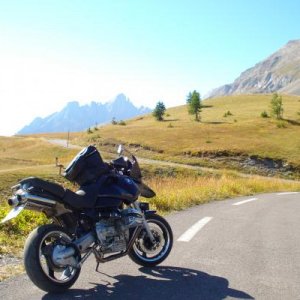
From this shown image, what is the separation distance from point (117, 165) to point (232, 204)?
29.9ft

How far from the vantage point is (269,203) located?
1562 centimetres

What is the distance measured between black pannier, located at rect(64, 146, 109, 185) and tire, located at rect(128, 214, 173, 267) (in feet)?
3.66

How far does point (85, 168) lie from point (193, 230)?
4073mm

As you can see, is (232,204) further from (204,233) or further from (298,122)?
(298,122)

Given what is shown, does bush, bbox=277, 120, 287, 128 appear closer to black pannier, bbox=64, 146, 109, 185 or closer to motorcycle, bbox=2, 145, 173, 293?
motorcycle, bbox=2, 145, 173, 293

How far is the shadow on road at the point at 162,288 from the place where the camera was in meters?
5.12

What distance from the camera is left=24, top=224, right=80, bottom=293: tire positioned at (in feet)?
16.3

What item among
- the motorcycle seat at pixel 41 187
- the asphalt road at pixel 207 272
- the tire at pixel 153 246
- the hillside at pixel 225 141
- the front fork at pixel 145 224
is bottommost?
the hillside at pixel 225 141

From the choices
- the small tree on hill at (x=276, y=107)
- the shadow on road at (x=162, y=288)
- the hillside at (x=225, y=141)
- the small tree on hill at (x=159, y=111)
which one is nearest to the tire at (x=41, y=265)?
the shadow on road at (x=162, y=288)

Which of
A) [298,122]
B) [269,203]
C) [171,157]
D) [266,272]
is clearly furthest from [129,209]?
[298,122]

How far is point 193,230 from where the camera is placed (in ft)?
30.6

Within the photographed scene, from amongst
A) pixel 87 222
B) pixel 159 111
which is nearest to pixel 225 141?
pixel 159 111

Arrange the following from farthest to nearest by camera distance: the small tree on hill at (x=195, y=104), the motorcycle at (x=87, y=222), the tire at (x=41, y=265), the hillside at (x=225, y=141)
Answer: the small tree on hill at (x=195, y=104) < the hillside at (x=225, y=141) < the motorcycle at (x=87, y=222) < the tire at (x=41, y=265)

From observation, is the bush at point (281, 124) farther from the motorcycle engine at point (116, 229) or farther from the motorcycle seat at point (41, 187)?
the motorcycle seat at point (41, 187)
